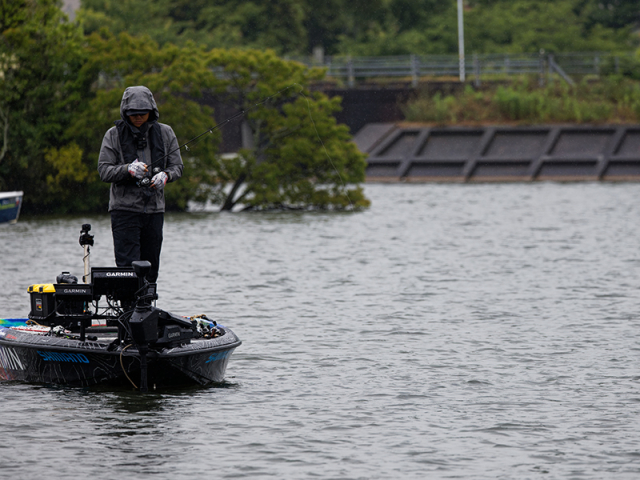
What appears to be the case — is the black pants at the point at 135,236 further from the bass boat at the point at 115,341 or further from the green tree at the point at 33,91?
the green tree at the point at 33,91

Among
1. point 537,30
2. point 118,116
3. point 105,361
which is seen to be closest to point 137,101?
point 105,361

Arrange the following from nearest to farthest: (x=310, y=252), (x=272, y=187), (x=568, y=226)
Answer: (x=310, y=252) → (x=568, y=226) → (x=272, y=187)

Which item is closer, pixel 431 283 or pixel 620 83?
pixel 431 283

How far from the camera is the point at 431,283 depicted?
55.1 feet

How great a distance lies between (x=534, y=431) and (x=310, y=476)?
183 cm

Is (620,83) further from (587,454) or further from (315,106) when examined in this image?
(587,454)

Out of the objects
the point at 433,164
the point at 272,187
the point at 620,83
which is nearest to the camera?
the point at 272,187

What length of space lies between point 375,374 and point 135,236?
7.66 ft

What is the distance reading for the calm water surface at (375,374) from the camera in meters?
7.70

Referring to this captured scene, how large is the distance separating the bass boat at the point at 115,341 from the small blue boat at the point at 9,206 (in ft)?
56.9

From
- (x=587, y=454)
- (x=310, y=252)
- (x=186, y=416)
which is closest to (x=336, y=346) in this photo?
(x=186, y=416)

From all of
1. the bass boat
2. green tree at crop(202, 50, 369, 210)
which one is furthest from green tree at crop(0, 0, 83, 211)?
the bass boat

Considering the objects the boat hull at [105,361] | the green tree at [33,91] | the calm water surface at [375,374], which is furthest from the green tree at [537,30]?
the boat hull at [105,361]

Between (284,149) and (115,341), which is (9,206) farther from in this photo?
(115,341)
